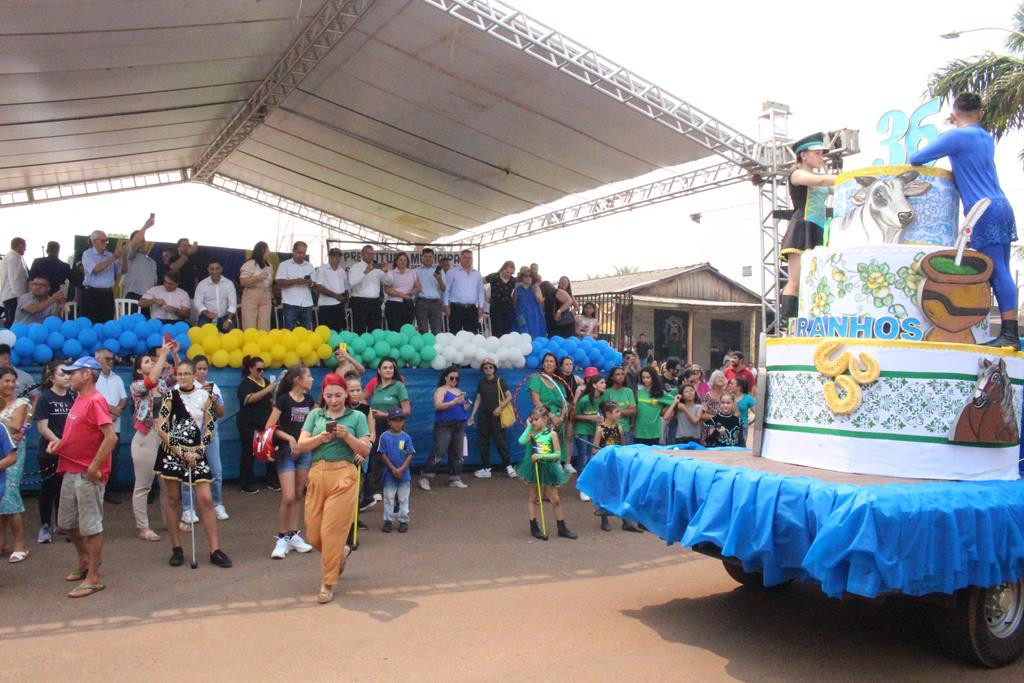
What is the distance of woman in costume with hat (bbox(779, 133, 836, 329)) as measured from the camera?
6281mm

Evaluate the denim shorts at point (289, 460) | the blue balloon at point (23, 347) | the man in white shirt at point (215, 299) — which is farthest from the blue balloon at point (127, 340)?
the denim shorts at point (289, 460)

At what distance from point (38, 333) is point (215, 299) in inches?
90.8

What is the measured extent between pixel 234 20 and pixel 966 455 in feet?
30.8

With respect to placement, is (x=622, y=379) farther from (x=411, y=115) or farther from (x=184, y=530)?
(x=411, y=115)

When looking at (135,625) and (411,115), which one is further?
(411,115)

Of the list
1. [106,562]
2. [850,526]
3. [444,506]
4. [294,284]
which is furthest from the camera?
[294,284]

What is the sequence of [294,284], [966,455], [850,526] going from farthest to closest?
[294,284], [966,455], [850,526]

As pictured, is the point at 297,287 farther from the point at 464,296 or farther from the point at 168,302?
the point at 464,296

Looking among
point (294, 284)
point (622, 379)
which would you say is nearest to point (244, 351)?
point (294, 284)

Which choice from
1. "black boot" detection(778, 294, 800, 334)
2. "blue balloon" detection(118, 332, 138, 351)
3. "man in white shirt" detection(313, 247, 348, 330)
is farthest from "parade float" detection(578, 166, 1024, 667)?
"man in white shirt" detection(313, 247, 348, 330)

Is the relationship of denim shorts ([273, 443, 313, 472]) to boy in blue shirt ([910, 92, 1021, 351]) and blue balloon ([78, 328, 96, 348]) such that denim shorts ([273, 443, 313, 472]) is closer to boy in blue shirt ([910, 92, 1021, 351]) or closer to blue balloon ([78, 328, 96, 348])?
blue balloon ([78, 328, 96, 348])

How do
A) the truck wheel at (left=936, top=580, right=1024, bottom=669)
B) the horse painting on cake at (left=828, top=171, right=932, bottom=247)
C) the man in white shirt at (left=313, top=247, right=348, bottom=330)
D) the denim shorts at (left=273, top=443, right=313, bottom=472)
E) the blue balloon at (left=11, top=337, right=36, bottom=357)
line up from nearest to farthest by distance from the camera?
1. the truck wheel at (left=936, top=580, right=1024, bottom=669)
2. the horse painting on cake at (left=828, top=171, right=932, bottom=247)
3. the denim shorts at (left=273, top=443, right=313, bottom=472)
4. the blue balloon at (left=11, top=337, right=36, bottom=357)
5. the man in white shirt at (left=313, top=247, right=348, bottom=330)

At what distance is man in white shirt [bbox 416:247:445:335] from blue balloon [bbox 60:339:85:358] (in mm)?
4916

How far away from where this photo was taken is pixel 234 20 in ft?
33.7
